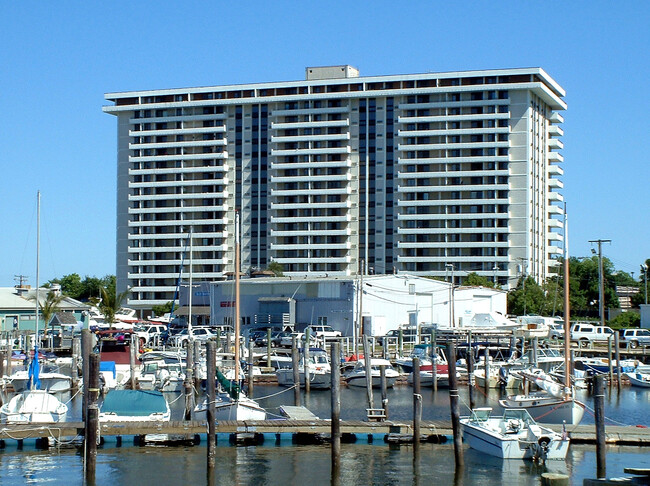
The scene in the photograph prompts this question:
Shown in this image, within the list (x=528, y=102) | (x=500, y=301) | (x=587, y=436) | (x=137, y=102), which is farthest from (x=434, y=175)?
(x=587, y=436)

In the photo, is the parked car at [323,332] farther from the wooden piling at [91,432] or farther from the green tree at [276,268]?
the wooden piling at [91,432]

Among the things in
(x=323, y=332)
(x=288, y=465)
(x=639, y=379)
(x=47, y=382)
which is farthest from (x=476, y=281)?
(x=288, y=465)

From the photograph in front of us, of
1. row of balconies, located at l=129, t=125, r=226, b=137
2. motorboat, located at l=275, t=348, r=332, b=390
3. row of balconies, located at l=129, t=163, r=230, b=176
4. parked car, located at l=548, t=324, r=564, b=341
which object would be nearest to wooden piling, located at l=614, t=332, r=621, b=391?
parked car, located at l=548, t=324, r=564, b=341

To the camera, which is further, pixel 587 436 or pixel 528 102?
pixel 528 102

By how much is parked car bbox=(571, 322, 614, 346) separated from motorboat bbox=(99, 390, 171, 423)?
53599 mm

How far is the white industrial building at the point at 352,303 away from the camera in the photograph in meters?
98.9

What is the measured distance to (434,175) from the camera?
150 m

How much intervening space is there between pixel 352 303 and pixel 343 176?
59089mm

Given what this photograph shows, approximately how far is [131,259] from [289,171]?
3273cm

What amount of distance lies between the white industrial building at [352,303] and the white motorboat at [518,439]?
58278mm

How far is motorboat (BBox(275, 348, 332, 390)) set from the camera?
6281 centimetres

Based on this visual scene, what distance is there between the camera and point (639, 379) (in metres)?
66.5

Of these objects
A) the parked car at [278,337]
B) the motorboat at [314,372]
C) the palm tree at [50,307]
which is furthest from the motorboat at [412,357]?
the palm tree at [50,307]

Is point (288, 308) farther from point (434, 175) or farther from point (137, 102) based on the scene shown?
point (137, 102)
